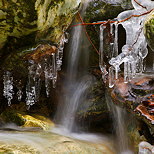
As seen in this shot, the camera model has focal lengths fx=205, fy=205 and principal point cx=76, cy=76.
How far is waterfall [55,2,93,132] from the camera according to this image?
5.75 meters

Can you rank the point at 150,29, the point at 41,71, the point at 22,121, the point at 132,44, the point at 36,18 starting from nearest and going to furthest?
1. the point at 150,29
2. the point at 36,18
3. the point at 132,44
4. the point at 22,121
5. the point at 41,71

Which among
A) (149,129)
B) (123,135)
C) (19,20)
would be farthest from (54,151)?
(19,20)

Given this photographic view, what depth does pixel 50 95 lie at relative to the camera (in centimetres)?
601

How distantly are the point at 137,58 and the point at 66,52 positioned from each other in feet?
7.42

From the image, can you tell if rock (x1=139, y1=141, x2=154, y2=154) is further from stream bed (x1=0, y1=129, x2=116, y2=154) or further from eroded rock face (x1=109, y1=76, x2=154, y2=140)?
stream bed (x1=0, y1=129, x2=116, y2=154)

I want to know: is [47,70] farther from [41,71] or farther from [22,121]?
[22,121]

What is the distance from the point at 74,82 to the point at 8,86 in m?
2.07

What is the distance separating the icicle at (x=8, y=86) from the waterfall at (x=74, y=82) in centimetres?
143

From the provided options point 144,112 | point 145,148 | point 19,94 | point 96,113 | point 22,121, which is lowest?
point 145,148

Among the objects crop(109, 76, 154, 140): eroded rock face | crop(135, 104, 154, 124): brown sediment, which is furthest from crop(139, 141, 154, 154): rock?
crop(135, 104, 154, 124): brown sediment

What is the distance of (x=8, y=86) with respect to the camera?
15.9 ft

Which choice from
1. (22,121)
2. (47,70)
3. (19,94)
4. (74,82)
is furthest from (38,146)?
(74,82)

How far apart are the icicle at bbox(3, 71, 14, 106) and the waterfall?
4.68 ft

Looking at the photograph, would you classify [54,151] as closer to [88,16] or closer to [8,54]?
[8,54]
